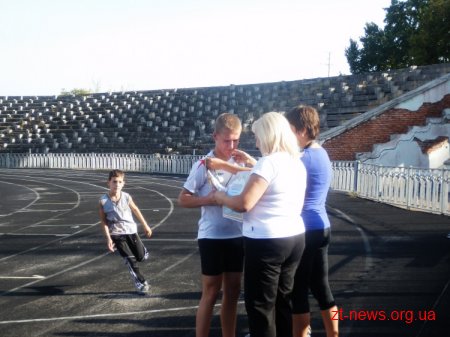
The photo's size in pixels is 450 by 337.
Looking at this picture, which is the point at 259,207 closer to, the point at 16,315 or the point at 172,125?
the point at 16,315

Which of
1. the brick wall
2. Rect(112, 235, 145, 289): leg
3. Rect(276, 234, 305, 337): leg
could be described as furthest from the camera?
the brick wall

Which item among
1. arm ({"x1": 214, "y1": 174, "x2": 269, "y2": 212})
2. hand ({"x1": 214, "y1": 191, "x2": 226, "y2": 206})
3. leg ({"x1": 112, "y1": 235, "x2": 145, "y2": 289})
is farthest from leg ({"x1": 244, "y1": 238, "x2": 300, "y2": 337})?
leg ({"x1": 112, "y1": 235, "x2": 145, "y2": 289})

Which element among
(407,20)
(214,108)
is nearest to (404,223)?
(214,108)

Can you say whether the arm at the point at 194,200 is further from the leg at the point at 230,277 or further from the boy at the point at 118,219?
the boy at the point at 118,219

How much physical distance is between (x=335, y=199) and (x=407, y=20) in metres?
39.3

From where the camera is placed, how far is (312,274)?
207 inches

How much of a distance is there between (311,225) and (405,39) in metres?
51.8

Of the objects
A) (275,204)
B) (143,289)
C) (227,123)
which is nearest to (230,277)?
(275,204)

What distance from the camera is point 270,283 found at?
433cm

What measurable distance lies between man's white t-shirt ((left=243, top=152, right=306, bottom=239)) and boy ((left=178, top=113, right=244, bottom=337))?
2.35 feet

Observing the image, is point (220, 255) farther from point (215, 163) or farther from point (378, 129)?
point (378, 129)

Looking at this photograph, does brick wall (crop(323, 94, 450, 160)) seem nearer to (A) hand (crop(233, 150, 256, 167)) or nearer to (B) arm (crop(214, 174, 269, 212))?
(A) hand (crop(233, 150, 256, 167))

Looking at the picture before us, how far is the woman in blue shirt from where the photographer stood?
5094 millimetres

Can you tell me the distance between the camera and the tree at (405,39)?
43.9 m
